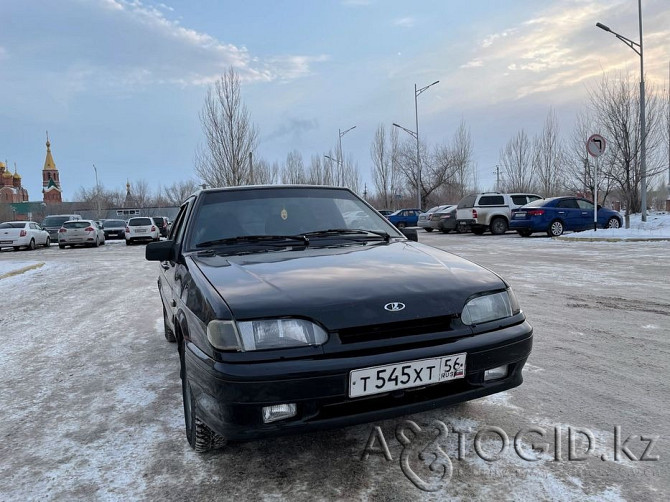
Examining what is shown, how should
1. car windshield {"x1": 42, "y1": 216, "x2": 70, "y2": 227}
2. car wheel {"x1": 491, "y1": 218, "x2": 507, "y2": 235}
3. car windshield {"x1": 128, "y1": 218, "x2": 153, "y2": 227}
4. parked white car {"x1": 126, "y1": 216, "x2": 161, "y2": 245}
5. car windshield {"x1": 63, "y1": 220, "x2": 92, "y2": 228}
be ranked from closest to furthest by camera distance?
car wheel {"x1": 491, "y1": 218, "x2": 507, "y2": 235}, car windshield {"x1": 63, "y1": 220, "x2": 92, "y2": 228}, parked white car {"x1": 126, "y1": 216, "x2": 161, "y2": 245}, car windshield {"x1": 128, "y1": 218, "x2": 153, "y2": 227}, car windshield {"x1": 42, "y1": 216, "x2": 70, "y2": 227}

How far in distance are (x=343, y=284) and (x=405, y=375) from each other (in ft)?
1.70

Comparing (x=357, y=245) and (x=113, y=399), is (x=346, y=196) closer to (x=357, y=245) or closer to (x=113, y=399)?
(x=357, y=245)

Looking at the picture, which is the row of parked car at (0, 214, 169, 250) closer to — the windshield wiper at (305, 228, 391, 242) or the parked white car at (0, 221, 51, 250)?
the parked white car at (0, 221, 51, 250)

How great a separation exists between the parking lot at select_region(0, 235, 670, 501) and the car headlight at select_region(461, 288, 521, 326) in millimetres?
692

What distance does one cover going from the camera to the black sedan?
200 cm

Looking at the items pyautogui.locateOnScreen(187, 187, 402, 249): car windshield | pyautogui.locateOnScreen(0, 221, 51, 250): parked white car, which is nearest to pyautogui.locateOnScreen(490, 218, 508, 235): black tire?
pyautogui.locateOnScreen(187, 187, 402, 249): car windshield

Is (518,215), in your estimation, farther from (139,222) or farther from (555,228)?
(139,222)

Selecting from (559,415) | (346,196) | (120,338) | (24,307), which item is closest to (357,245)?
(346,196)

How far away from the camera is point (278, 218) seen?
338cm

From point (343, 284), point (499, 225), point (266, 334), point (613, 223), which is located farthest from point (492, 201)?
point (266, 334)

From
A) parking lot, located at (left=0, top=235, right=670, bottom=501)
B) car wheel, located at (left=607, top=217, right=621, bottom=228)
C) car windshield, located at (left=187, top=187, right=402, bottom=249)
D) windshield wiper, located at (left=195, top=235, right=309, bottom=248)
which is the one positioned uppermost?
car windshield, located at (left=187, top=187, right=402, bottom=249)

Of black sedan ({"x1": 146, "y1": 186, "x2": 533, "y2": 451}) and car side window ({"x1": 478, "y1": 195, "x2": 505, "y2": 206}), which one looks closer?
black sedan ({"x1": 146, "y1": 186, "x2": 533, "y2": 451})

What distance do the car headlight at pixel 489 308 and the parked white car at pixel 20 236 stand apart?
22917 millimetres

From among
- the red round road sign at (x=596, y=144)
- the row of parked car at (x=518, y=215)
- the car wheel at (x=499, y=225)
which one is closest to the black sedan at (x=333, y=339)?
the red round road sign at (x=596, y=144)
